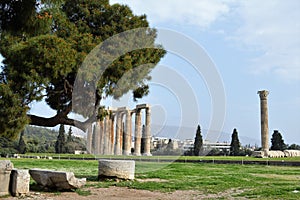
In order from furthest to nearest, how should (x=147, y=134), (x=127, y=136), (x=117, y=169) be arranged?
(x=127, y=136) < (x=147, y=134) < (x=117, y=169)

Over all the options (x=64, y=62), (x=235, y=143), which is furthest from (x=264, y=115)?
(x=64, y=62)

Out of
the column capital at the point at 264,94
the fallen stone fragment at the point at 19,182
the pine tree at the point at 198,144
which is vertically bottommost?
the fallen stone fragment at the point at 19,182

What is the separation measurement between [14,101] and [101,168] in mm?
3591

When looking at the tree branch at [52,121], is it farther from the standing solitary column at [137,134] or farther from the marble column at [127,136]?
the marble column at [127,136]

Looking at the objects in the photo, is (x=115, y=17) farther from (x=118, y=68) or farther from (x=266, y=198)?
(x=266, y=198)

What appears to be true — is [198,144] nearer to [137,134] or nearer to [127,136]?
[137,134]

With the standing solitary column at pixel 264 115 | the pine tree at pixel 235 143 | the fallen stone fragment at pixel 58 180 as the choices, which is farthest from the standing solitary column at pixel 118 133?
the fallen stone fragment at pixel 58 180

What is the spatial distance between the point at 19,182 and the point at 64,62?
427 centimetres

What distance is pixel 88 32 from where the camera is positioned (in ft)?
42.1

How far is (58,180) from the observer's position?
8.80 meters

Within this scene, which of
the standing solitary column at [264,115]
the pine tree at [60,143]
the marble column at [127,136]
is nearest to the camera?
the standing solitary column at [264,115]

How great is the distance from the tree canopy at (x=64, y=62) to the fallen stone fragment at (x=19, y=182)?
388 centimetres

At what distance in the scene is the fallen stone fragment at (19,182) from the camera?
811 centimetres

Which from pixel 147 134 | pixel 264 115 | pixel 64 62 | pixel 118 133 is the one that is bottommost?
pixel 147 134
